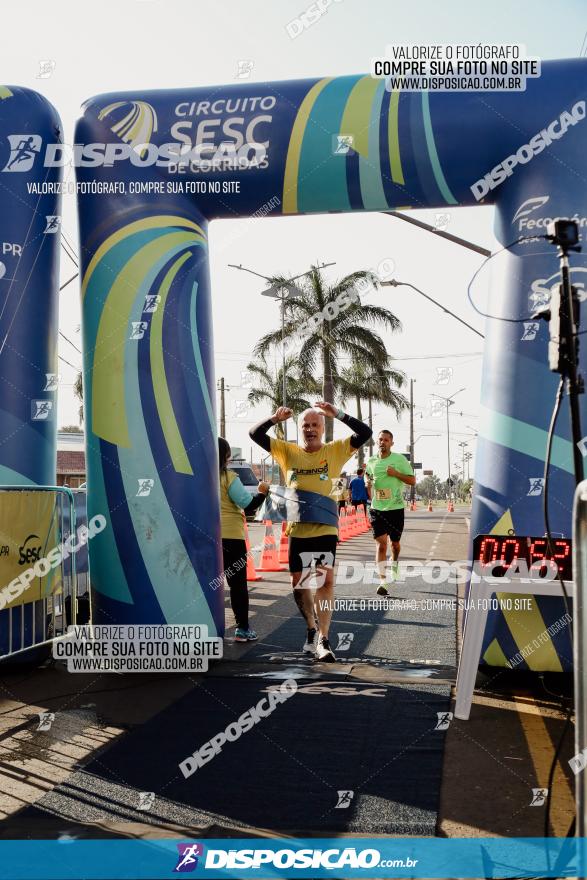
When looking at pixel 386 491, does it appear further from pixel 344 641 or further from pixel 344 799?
pixel 344 799

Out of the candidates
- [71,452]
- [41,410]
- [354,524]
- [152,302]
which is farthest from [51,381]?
[71,452]

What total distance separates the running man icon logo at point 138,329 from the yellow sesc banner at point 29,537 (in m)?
1.45

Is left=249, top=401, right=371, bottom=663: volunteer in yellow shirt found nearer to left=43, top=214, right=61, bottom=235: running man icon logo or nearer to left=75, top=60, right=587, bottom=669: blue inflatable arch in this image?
left=75, top=60, right=587, bottom=669: blue inflatable arch

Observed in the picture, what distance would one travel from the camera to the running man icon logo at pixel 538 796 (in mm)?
4180

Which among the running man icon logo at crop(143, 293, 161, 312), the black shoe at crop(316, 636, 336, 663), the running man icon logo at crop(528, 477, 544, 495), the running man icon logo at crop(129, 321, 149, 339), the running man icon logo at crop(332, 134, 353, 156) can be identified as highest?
the running man icon logo at crop(332, 134, 353, 156)

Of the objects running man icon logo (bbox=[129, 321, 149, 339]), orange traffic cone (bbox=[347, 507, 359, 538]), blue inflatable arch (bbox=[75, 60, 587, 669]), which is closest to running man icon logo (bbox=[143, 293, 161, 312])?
blue inflatable arch (bbox=[75, 60, 587, 669])

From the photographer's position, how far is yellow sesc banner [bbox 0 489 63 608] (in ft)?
22.3

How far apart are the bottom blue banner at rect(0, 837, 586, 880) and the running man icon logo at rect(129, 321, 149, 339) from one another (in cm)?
433

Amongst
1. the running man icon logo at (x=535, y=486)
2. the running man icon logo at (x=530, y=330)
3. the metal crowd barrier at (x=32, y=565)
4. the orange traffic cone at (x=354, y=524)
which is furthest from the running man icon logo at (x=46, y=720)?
the orange traffic cone at (x=354, y=524)

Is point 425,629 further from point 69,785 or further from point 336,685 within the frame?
point 69,785

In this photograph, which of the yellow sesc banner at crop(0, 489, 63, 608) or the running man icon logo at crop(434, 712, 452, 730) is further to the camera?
the yellow sesc banner at crop(0, 489, 63, 608)

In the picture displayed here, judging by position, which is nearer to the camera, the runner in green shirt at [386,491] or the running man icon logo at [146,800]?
the running man icon logo at [146,800]

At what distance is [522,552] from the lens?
5887 mm

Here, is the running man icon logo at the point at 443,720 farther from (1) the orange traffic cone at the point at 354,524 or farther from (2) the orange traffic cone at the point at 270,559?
(1) the orange traffic cone at the point at 354,524
